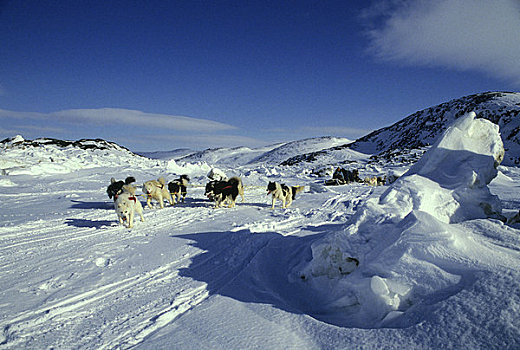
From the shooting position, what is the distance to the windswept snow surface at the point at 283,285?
6.48 ft

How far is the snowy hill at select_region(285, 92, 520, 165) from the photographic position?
30.8m

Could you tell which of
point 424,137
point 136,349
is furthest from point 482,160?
point 424,137

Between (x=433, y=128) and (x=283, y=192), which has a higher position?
(x=433, y=128)

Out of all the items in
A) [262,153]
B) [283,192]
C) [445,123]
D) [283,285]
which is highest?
[445,123]

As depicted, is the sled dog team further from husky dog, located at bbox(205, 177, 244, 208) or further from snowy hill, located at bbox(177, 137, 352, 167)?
snowy hill, located at bbox(177, 137, 352, 167)

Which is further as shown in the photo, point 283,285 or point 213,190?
point 213,190

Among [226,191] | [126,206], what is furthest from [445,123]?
[126,206]

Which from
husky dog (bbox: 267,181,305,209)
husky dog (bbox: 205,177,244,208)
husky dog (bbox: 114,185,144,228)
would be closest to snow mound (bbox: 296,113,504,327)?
husky dog (bbox: 114,185,144,228)

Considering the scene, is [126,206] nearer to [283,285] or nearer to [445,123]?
[283,285]

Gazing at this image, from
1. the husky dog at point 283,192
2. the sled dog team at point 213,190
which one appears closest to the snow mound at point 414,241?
the husky dog at point 283,192

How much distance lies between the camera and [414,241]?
103 inches

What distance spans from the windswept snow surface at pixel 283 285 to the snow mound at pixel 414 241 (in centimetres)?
1

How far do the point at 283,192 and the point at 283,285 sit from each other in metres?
5.65

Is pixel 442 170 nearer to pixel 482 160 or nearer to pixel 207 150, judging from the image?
pixel 482 160
